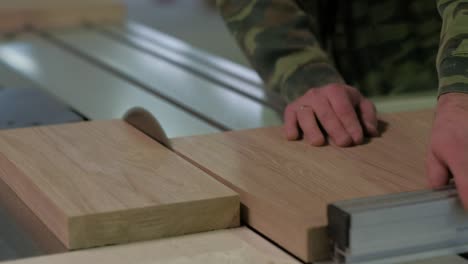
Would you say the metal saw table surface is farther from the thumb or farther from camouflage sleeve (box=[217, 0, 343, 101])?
the thumb

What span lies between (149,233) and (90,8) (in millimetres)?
1942

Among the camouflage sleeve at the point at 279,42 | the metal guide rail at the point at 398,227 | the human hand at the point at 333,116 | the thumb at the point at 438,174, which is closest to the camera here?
the metal guide rail at the point at 398,227

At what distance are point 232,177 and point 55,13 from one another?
1.77 m

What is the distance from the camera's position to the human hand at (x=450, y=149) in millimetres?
1043

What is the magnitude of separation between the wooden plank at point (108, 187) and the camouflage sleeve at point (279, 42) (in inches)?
13.3

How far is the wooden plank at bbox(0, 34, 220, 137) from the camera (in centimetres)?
176

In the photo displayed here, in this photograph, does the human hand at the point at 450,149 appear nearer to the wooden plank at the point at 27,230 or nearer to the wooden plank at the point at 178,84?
the wooden plank at the point at 27,230

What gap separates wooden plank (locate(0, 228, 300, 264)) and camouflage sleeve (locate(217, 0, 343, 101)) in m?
0.55

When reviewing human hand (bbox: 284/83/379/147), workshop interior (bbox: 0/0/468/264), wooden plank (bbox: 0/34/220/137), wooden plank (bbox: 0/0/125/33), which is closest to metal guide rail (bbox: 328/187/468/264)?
workshop interior (bbox: 0/0/468/264)

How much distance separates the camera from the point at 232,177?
1.17 m

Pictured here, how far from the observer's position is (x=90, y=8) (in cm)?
292

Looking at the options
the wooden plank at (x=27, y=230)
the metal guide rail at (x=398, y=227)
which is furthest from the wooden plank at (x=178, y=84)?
the metal guide rail at (x=398, y=227)

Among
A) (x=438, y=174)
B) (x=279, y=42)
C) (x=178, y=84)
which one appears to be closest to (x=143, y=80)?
(x=178, y=84)

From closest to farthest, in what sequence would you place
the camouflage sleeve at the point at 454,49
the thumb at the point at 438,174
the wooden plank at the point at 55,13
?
1. the thumb at the point at 438,174
2. the camouflage sleeve at the point at 454,49
3. the wooden plank at the point at 55,13
